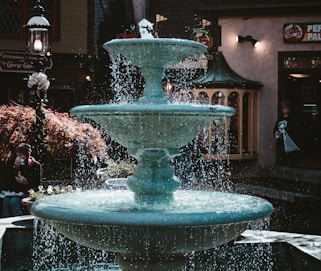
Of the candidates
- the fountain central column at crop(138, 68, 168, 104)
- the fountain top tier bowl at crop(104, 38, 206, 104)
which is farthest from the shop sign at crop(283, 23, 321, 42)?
the fountain central column at crop(138, 68, 168, 104)

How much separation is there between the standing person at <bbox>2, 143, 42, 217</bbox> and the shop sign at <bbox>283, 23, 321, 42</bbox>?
11095 millimetres

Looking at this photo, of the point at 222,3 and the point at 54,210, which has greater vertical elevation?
the point at 222,3

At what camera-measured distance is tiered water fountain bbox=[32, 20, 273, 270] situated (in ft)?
16.8

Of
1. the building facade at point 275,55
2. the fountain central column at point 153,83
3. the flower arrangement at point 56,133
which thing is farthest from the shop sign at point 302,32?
the fountain central column at point 153,83

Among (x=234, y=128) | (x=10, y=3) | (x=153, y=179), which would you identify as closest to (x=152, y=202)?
(x=153, y=179)

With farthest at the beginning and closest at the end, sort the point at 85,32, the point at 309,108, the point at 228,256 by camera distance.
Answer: the point at 85,32 < the point at 309,108 < the point at 228,256

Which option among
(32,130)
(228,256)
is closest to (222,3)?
(32,130)

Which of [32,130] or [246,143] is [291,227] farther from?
[246,143]

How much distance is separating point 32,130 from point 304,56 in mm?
9698

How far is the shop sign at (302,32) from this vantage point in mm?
19438

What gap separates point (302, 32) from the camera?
19531 mm

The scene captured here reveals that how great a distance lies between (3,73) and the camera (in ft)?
71.9

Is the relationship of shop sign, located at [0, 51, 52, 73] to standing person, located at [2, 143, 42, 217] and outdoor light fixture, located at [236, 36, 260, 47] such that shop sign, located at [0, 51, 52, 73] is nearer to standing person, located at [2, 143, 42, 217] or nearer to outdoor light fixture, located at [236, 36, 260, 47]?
outdoor light fixture, located at [236, 36, 260, 47]

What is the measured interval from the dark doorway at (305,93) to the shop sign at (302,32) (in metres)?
0.39
